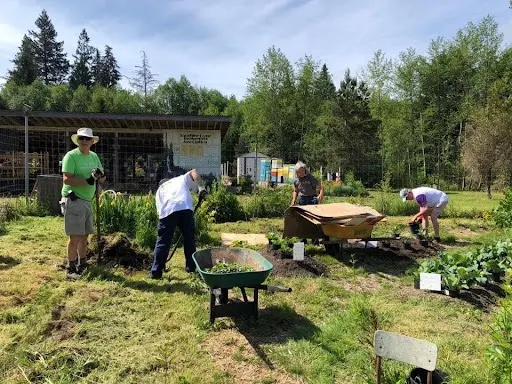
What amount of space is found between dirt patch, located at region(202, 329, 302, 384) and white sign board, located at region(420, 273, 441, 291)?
7.86ft

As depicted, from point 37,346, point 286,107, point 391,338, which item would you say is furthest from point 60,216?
point 286,107

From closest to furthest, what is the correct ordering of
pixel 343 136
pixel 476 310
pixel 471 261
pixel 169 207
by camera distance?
pixel 476 310 < pixel 169 207 < pixel 471 261 < pixel 343 136

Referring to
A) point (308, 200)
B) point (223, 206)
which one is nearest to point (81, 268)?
point (308, 200)

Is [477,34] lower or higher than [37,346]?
higher

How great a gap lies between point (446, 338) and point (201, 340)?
2.03m

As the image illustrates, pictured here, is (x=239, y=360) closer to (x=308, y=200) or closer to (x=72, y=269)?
(x=72, y=269)

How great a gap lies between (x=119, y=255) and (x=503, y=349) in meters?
4.70

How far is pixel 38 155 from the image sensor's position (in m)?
16.1

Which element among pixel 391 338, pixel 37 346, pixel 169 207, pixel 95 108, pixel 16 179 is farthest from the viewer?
pixel 95 108

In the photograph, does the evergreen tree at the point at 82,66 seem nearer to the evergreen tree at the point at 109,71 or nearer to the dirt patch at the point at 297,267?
the evergreen tree at the point at 109,71

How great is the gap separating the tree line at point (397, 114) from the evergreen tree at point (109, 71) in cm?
1621

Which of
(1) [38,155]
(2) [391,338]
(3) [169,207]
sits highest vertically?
(1) [38,155]

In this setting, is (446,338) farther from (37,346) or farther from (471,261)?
(37,346)

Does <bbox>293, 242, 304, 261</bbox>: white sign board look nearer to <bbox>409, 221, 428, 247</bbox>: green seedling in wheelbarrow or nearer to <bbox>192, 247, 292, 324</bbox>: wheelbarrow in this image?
<bbox>192, 247, 292, 324</bbox>: wheelbarrow
